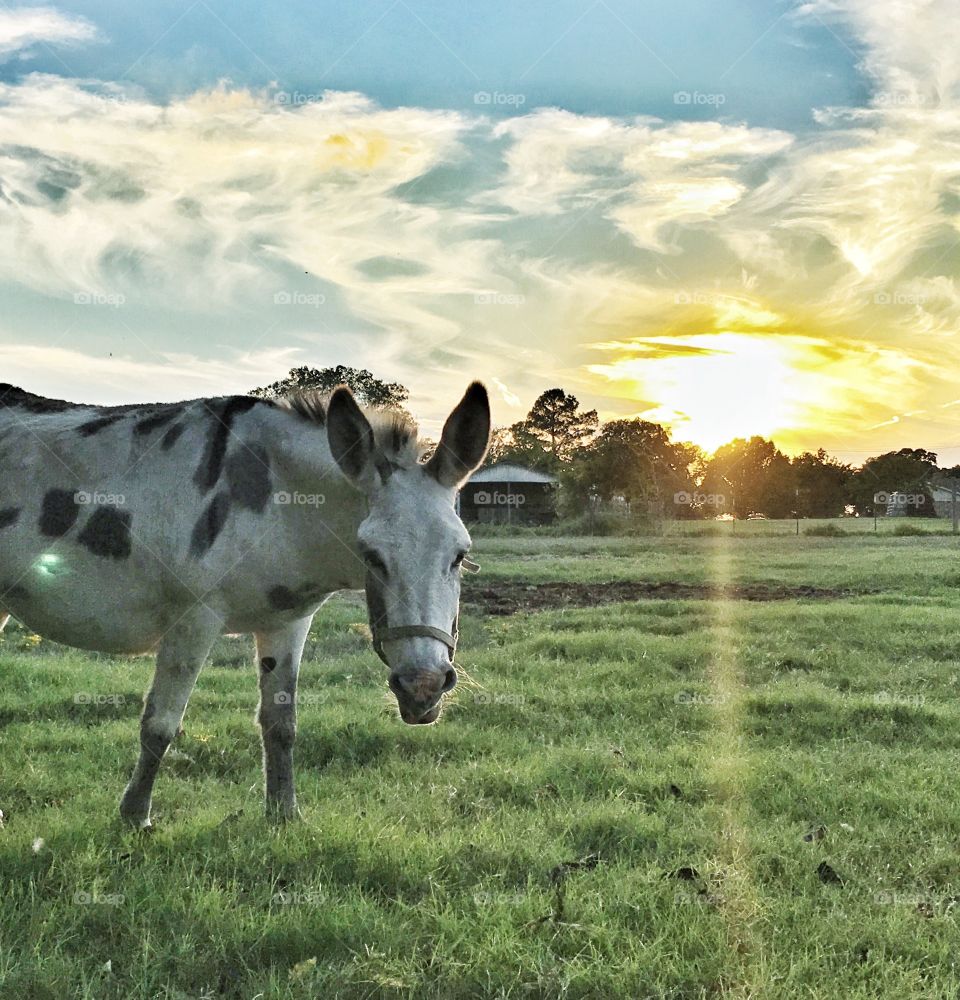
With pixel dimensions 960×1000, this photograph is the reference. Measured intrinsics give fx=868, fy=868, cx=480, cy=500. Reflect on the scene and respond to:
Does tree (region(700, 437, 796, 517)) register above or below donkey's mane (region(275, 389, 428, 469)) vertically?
above

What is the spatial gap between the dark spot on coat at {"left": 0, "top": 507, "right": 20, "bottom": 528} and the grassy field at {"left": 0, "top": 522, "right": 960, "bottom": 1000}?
186 centimetres

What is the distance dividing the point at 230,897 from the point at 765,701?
19.6 feet

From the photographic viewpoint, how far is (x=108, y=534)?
5.34 meters

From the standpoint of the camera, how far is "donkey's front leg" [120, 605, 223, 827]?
515 centimetres

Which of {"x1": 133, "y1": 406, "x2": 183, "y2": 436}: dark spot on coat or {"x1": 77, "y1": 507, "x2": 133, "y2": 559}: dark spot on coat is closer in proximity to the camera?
{"x1": 77, "y1": 507, "x2": 133, "y2": 559}: dark spot on coat

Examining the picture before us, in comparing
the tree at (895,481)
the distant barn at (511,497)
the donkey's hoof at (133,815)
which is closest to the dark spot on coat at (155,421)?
the donkey's hoof at (133,815)

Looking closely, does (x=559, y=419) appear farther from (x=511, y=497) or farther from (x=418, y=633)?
(x=418, y=633)

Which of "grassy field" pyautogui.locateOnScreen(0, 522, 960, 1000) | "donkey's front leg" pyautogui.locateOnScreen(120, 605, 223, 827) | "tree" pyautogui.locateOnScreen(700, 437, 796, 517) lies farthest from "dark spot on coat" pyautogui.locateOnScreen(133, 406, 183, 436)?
"tree" pyautogui.locateOnScreen(700, 437, 796, 517)

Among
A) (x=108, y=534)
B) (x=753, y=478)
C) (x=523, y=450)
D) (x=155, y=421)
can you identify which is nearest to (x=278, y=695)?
(x=108, y=534)

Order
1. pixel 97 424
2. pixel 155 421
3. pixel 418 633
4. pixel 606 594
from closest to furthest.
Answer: pixel 418 633 < pixel 155 421 < pixel 97 424 < pixel 606 594

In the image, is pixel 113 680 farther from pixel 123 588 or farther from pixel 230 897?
pixel 230 897

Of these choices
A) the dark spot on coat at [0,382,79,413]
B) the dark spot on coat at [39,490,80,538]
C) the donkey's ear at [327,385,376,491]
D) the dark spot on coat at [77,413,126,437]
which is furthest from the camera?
the dark spot on coat at [0,382,79,413]

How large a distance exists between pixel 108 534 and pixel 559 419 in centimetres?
7906

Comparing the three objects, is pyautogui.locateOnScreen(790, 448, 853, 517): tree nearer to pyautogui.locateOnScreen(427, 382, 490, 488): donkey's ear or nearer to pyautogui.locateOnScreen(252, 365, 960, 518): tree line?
pyautogui.locateOnScreen(252, 365, 960, 518): tree line
